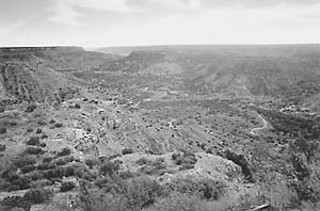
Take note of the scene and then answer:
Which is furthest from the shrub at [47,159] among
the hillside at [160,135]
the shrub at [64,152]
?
the shrub at [64,152]

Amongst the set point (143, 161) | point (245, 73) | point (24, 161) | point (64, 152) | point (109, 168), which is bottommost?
point (245, 73)

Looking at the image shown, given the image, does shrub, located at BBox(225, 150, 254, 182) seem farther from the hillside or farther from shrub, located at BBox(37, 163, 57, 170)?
shrub, located at BBox(37, 163, 57, 170)

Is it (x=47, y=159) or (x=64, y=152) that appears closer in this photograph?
(x=47, y=159)

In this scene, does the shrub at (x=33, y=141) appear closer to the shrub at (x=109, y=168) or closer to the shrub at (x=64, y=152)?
the shrub at (x=64, y=152)

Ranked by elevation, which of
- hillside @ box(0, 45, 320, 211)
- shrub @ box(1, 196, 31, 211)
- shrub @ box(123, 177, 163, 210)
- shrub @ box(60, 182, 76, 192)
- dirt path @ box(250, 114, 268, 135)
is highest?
shrub @ box(123, 177, 163, 210)

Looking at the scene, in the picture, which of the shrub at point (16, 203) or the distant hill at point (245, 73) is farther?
the distant hill at point (245, 73)

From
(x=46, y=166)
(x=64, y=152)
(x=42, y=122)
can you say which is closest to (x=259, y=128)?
(x=42, y=122)

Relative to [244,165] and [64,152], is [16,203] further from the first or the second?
[244,165]

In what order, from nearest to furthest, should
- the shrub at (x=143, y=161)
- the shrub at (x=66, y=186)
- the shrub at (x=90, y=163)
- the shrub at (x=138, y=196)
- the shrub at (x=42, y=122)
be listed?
the shrub at (x=138, y=196), the shrub at (x=66, y=186), the shrub at (x=90, y=163), the shrub at (x=143, y=161), the shrub at (x=42, y=122)

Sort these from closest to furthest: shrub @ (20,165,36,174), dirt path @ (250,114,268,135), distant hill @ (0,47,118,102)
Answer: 1. shrub @ (20,165,36,174)
2. distant hill @ (0,47,118,102)
3. dirt path @ (250,114,268,135)

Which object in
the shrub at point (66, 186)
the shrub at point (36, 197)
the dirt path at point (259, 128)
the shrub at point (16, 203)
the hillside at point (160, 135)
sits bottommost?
the dirt path at point (259, 128)

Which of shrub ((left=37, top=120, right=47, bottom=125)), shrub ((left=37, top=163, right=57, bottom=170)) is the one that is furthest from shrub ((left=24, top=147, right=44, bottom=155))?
shrub ((left=37, top=120, right=47, bottom=125))

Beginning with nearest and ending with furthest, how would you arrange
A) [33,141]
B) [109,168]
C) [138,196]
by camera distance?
1. [138,196]
2. [109,168]
3. [33,141]
